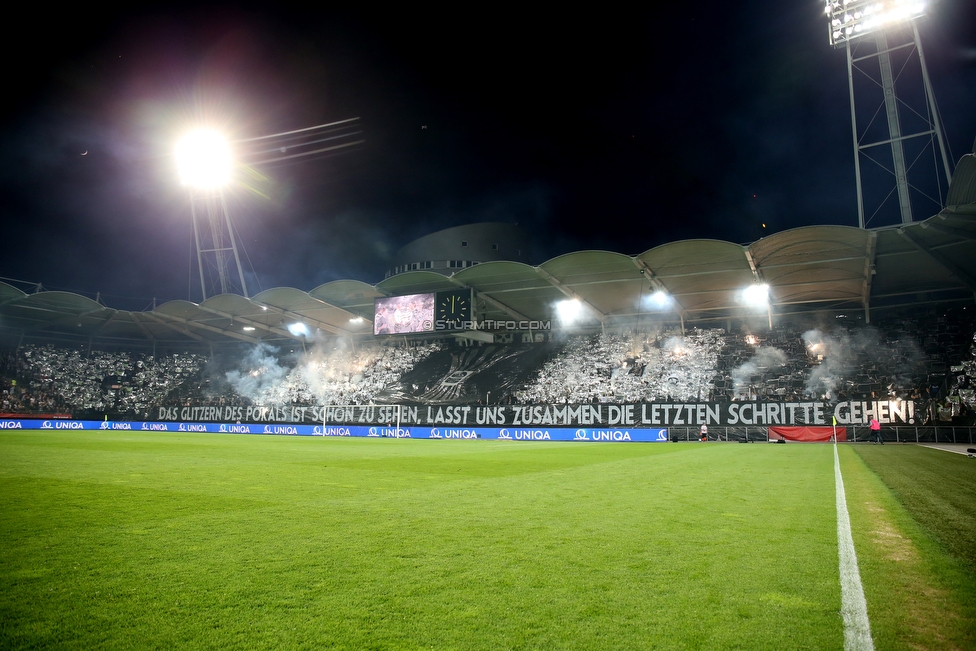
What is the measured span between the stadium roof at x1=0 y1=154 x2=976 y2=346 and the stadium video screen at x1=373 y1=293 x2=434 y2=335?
832 mm

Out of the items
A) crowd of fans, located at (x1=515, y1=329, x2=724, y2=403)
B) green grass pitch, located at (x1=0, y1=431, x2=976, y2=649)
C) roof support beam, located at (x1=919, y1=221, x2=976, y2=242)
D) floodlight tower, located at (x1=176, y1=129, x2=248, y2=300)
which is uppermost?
floodlight tower, located at (x1=176, y1=129, x2=248, y2=300)

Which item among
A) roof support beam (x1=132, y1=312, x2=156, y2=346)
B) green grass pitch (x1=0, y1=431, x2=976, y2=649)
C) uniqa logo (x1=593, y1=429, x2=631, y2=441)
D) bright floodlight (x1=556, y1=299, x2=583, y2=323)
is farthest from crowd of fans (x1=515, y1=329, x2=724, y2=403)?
roof support beam (x1=132, y1=312, x2=156, y2=346)

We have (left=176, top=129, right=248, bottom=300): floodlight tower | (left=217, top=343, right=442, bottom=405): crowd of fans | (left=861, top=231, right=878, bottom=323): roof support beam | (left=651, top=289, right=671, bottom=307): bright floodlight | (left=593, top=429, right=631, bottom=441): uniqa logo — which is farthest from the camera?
(left=217, top=343, right=442, bottom=405): crowd of fans

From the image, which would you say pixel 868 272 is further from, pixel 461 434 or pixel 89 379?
pixel 89 379

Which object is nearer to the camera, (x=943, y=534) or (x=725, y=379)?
(x=943, y=534)

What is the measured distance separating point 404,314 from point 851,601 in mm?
34562

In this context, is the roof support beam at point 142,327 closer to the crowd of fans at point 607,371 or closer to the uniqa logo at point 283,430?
the crowd of fans at point 607,371

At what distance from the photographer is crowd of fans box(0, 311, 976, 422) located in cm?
2772

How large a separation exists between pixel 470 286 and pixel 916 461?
1039 inches

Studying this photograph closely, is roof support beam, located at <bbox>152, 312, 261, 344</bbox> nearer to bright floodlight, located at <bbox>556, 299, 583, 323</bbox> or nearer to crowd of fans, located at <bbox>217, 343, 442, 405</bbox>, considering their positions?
crowd of fans, located at <bbox>217, 343, 442, 405</bbox>

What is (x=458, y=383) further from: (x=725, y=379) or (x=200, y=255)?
(x=200, y=255)

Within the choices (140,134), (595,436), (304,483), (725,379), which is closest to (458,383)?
(595,436)

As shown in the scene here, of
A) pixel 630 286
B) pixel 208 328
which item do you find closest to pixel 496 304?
pixel 630 286

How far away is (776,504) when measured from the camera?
21.0 ft
